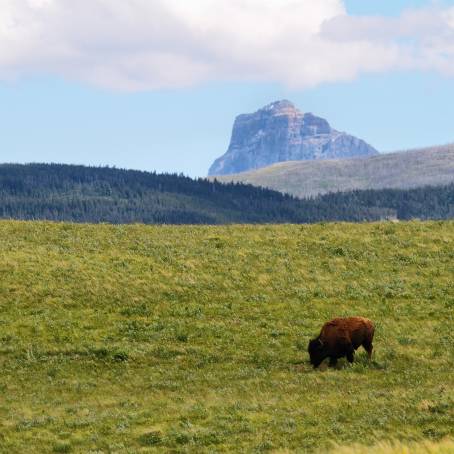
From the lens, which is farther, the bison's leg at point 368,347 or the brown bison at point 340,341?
the bison's leg at point 368,347

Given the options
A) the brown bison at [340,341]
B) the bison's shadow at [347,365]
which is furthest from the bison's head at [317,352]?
the bison's shadow at [347,365]

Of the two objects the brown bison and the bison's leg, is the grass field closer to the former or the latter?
the bison's leg

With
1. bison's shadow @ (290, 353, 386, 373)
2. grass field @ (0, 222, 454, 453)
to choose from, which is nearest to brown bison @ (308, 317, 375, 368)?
bison's shadow @ (290, 353, 386, 373)

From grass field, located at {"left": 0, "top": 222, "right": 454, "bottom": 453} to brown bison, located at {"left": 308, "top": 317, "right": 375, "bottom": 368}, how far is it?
2.16ft

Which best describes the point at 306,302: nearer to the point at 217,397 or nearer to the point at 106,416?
the point at 217,397

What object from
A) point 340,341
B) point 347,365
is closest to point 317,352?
point 340,341

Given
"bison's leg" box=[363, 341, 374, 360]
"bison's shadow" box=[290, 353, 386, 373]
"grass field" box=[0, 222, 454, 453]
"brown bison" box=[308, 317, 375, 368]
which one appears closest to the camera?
"grass field" box=[0, 222, 454, 453]

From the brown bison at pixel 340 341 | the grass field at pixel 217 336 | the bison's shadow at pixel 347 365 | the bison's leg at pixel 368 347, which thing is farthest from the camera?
the bison's leg at pixel 368 347

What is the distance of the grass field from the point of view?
20.5m

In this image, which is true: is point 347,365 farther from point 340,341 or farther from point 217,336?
point 217,336

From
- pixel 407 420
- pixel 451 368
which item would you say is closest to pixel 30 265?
pixel 451 368

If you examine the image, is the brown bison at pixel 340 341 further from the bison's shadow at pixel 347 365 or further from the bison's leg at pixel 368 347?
the bison's shadow at pixel 347 365

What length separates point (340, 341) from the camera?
27.5 metres

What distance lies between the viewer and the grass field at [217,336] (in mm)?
20469
